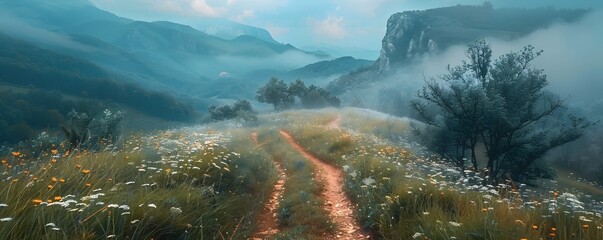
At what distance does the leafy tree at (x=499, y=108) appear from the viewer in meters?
17.5

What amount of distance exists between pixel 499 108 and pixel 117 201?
52.8 feet

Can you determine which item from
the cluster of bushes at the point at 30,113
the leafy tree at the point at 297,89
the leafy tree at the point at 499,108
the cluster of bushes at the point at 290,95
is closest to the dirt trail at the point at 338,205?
the leafy tree at the point at 499,108

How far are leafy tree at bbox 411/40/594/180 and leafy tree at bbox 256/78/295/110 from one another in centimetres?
7095

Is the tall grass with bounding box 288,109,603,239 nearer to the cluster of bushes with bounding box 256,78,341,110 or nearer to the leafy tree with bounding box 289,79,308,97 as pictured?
the cluster of bushes with bounding box 256,78,341,110

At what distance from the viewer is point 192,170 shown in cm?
933

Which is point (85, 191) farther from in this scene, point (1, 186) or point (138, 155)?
point (138, 155)

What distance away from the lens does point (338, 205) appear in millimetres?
10844

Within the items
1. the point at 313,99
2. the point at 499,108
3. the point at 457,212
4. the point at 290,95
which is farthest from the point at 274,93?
the point at 457,212

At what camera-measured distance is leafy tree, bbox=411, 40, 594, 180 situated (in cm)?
1752

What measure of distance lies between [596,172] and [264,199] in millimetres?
81107

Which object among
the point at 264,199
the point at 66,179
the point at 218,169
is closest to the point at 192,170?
the point at 218,169

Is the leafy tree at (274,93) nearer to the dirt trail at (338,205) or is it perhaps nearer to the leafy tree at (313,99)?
the leafy tree at (313,99)

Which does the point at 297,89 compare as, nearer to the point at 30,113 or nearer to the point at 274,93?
the point at 274,93

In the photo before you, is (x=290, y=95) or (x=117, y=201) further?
(x=290, y=95)
